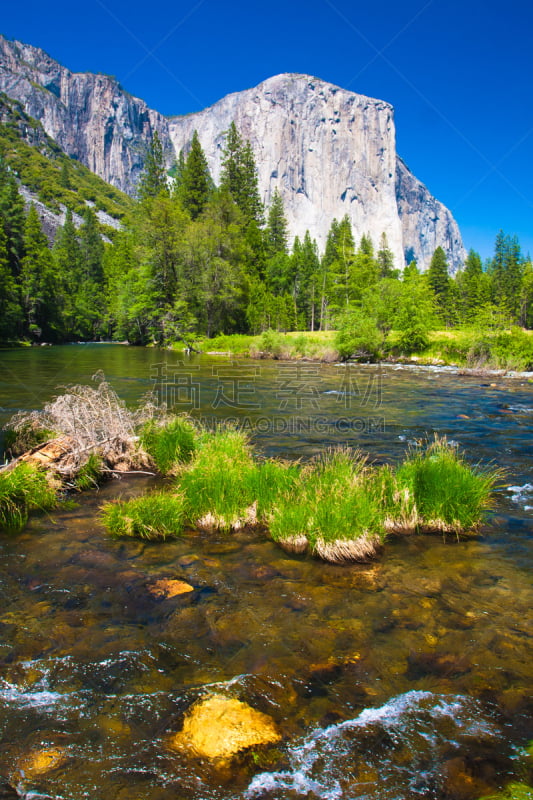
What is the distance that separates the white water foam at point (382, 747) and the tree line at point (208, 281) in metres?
32.5

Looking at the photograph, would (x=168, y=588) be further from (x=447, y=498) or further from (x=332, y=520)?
(x=447, y=498)

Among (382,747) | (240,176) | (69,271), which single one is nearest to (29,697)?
(382,747)

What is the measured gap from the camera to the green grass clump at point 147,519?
576 cm

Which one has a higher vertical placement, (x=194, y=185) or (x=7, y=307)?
(x=194, y=185)

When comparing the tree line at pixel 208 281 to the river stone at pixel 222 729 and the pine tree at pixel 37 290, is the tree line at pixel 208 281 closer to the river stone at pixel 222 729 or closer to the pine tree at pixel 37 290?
the pine tree at pixel 37 290

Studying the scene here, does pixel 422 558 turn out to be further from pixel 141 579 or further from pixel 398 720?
pixel 141 579

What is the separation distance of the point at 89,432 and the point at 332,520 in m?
4.84

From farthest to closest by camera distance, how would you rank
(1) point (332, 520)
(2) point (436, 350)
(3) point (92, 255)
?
(3) point (92, 255) < (2) point (436, 350) < (1) point (332, 520)

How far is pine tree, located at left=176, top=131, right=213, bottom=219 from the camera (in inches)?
2618

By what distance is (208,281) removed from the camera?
50.4 m

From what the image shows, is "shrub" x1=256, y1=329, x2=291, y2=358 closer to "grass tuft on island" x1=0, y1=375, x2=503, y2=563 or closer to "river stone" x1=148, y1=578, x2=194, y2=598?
"grass tuft on island" x1=0, y1=375, x2=503, y2=563

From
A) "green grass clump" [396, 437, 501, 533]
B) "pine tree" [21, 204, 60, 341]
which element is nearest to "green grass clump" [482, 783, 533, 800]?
"green grass clump" [396, 437, 501, 533]

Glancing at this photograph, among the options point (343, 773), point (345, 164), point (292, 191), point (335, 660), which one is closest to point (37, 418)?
point (335, 660)

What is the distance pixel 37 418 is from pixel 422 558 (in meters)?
7.55
